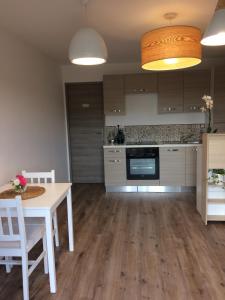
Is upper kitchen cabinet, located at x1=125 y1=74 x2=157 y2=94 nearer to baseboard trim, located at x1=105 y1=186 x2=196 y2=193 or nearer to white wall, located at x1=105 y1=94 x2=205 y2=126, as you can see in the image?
white wall, located at x1=105 y1=94 x2=205 y2=126

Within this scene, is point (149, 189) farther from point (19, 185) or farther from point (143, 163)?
point (19, 185)

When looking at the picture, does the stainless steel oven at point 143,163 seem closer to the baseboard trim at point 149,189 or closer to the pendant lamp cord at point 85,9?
the baseboard trim at point 149,189

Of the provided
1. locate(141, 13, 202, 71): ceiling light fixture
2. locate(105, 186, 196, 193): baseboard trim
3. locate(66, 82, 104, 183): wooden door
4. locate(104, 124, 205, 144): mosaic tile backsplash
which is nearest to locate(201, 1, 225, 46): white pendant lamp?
locate(141, 13, 202, 71): ceiling light fixture

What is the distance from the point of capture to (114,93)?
5.07 meters

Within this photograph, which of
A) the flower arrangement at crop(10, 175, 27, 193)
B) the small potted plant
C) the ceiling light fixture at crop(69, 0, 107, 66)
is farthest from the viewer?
the small potted plant

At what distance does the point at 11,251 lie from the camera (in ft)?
6.59

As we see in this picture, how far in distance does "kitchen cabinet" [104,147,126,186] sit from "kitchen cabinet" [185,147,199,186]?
112 cm

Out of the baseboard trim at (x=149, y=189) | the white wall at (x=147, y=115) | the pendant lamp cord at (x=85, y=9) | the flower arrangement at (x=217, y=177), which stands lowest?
the baseboard trim at (x=149, y=189)

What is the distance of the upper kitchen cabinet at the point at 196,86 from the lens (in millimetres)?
4863

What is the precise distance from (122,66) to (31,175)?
329cm

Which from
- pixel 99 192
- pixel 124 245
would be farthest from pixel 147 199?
pixel 124 245

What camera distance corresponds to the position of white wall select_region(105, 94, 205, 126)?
528 cm

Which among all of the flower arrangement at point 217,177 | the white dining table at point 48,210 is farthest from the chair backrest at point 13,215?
the flower arrangement at point 217,177

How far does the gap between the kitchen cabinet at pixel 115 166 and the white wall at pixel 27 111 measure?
925 mm
